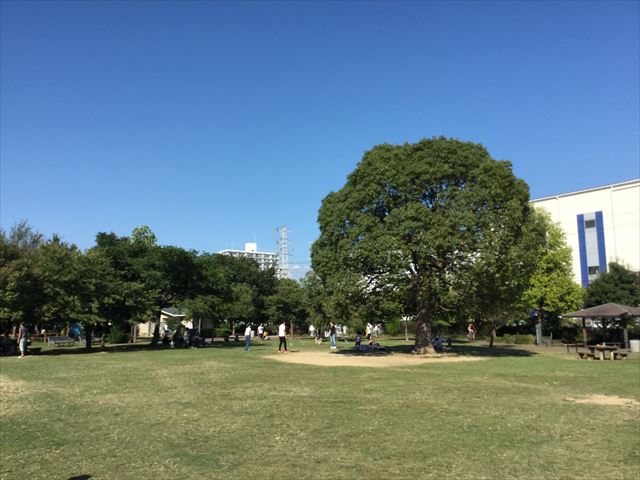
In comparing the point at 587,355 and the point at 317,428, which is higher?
the point at 317,428

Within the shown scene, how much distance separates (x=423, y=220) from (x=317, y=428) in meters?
15.1

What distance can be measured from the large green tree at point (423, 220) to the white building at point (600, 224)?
41703 mm

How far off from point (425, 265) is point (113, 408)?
16.7 m

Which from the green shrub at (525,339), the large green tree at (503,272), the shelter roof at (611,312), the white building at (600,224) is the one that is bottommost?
the green shrub at (525,339)

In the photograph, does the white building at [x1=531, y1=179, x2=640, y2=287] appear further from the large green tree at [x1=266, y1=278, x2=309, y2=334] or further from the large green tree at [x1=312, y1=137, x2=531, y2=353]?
the large green tree at [x1=312, y1=137, x2=531, y2=353]

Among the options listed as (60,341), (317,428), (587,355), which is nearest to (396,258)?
(587,355)

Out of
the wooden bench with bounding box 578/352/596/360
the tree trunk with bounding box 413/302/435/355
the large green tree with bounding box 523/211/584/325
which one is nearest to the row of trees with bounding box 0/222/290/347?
the tree trunk with bounding box 413/302/435/355

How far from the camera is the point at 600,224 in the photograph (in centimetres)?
6088

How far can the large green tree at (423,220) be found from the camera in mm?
21766

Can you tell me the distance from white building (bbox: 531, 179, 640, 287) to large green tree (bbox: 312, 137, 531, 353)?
41.7 m

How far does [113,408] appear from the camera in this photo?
9969mm

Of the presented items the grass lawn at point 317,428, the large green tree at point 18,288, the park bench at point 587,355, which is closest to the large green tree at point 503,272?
the park bench at point 587,355

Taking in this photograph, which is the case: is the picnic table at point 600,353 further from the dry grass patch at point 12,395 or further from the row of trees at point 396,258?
the dry grass patch at point 12,395

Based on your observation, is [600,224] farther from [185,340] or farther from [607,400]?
[607,400]
